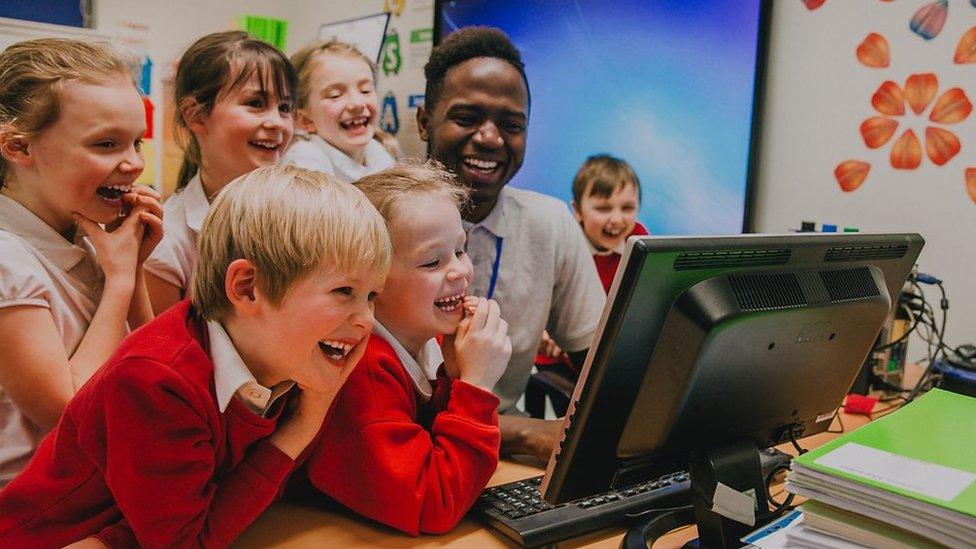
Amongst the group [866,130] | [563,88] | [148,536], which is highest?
[866,130]

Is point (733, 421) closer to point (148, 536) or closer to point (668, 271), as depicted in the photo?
point (668, 271)

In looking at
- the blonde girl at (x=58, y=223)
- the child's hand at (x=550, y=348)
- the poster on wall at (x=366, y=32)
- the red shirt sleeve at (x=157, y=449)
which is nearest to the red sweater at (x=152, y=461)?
the red shirt sleeve at (x=157, y=449)

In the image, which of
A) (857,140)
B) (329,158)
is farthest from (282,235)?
(857,140)

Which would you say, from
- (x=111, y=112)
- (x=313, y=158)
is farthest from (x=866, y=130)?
(x=111, y=112)

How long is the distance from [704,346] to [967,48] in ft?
5.59

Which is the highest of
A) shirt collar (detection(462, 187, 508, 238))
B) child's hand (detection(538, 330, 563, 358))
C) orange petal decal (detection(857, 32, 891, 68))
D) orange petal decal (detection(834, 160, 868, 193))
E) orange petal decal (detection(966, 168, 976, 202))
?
orange petal decal (detection(857, 32, 891, 68))

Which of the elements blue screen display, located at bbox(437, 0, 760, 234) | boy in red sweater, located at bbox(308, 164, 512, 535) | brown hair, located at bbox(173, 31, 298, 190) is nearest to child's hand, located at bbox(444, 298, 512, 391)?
boy in red sweater, located at bbox(308, 164, 512, 535)

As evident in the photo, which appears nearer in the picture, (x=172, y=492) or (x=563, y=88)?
(x=172, y=492)

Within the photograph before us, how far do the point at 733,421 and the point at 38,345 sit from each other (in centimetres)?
100

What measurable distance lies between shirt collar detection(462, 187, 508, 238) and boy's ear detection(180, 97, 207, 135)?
2.03ft

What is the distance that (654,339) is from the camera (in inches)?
35.2

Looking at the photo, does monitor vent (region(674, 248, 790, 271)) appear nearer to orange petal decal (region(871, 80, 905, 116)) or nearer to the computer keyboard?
the computer keyboard

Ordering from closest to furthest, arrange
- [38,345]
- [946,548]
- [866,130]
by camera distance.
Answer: [946,548] → [38,345] → [866,130]

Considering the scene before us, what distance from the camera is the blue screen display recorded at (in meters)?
2.53
